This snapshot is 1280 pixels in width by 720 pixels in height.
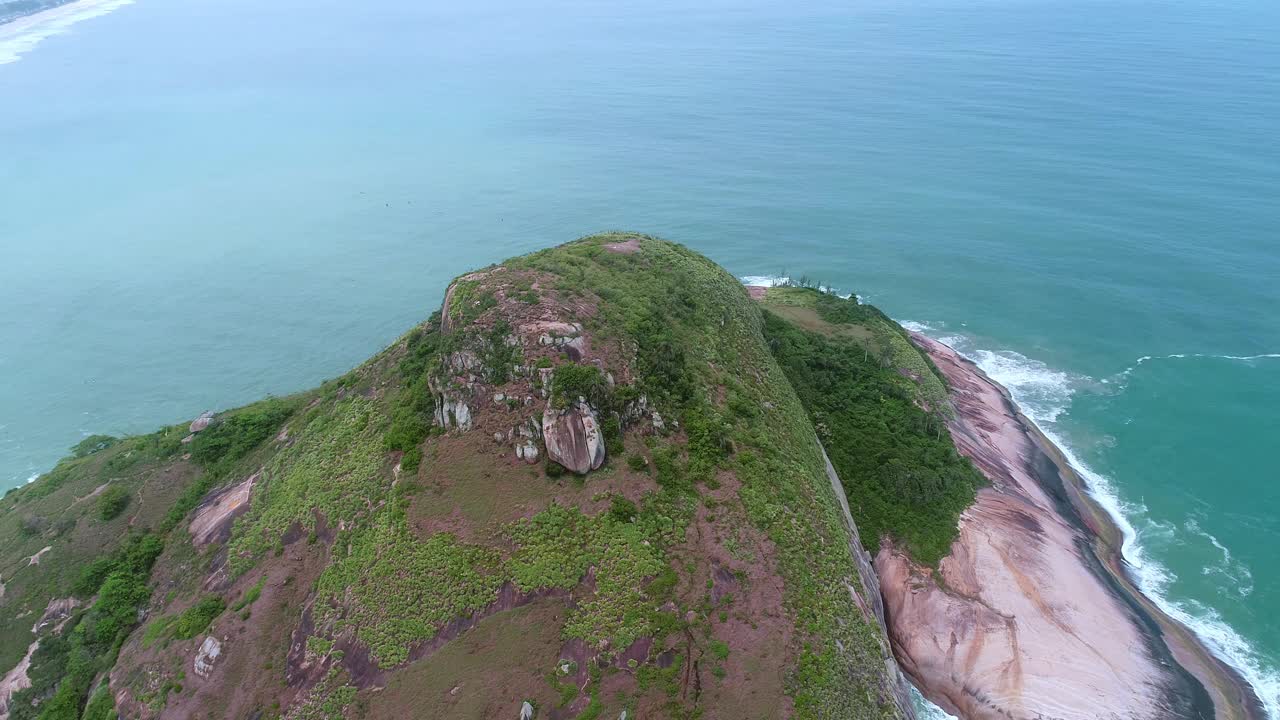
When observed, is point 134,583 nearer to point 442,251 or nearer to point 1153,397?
point 442,251

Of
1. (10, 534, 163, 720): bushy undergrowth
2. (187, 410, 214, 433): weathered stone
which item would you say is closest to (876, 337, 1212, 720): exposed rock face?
(10, 534, 163, 720): bushy undergrowth

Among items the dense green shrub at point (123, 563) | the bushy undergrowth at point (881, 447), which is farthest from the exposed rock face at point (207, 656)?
the bushy undergrowth at point (881, 447)

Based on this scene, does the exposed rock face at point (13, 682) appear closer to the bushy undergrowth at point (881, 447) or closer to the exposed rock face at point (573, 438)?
the exposed rock face at point (573, 438)

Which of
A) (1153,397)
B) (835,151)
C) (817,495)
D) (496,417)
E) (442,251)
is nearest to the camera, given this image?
(496,417)

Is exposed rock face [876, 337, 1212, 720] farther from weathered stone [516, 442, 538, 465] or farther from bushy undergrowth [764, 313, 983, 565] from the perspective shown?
weathered stone [516, 442, 538, 465]

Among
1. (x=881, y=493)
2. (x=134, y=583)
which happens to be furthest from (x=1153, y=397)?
(x=134, y=583)

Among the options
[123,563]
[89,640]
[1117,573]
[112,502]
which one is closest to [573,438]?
[89,640]
